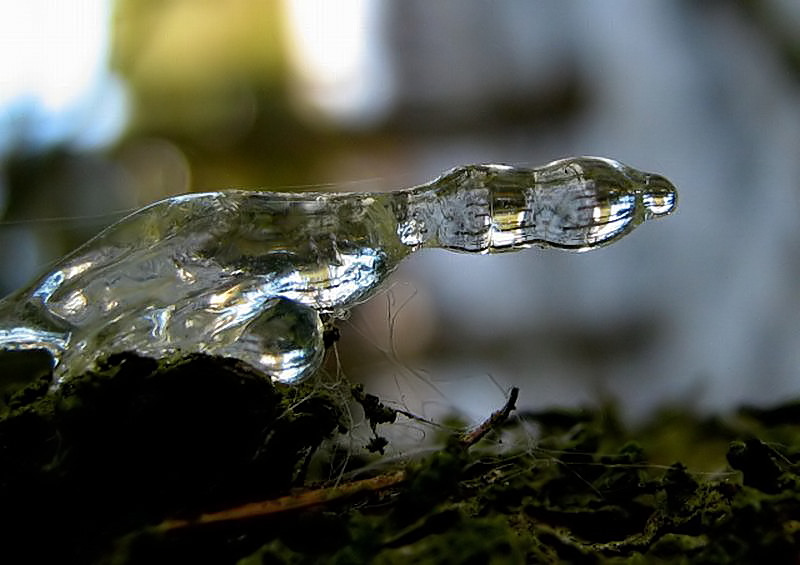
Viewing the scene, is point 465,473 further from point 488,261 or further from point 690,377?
point 488,261

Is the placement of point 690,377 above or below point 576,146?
below

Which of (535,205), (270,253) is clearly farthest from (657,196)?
(270,253)

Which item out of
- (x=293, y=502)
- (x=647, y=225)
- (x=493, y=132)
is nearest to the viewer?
(x=293, y=502)

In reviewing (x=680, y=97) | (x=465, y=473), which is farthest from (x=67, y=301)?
(x=680, y=97)

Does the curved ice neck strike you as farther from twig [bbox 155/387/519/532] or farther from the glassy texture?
twig [bbox 155/387/519/532]

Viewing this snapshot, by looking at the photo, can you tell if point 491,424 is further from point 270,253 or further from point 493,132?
point 493,132

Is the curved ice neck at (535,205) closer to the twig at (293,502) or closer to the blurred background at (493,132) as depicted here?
the twig at (293,502)
